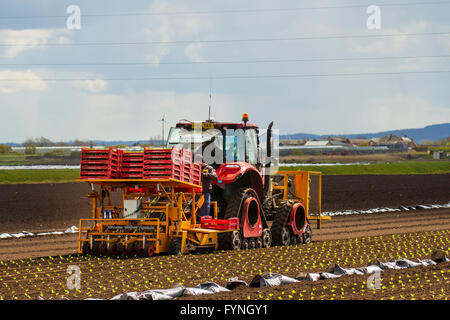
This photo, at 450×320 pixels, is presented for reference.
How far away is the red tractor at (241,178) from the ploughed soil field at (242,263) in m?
0.63

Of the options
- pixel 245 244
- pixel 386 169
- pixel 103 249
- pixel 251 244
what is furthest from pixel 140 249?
pixel 386 169

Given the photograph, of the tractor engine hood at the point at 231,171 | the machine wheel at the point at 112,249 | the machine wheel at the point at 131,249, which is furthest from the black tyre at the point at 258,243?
the machine wheel at the point at 112,249

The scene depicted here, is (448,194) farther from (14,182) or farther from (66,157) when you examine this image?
(66,157)

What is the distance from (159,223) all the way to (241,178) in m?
Result: 3.30

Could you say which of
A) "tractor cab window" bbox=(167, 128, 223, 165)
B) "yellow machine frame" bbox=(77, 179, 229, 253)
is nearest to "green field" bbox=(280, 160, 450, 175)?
"tractor cab window" bbox=(167, 128, 223, 165)

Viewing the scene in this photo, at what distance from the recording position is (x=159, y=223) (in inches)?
640

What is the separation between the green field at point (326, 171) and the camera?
1950 inches

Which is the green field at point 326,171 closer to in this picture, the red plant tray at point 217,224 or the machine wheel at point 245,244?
the machine wheel at point 245,244

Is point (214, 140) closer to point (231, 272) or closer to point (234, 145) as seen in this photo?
point (234, 145)

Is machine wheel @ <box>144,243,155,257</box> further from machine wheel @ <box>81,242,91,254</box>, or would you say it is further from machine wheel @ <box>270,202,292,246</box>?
machine wheel @ <box>270,202,292,246</box>

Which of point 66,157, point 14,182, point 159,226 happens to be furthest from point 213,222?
point 66,157

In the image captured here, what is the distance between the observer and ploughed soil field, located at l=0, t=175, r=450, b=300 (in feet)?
38.1

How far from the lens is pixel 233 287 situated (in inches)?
469

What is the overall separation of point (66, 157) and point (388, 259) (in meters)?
56.9
